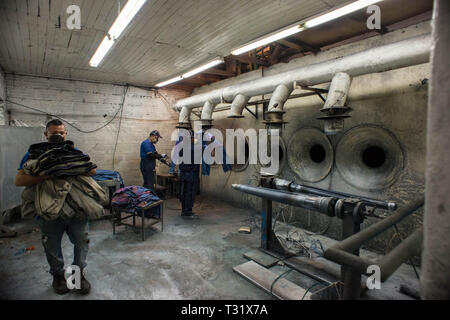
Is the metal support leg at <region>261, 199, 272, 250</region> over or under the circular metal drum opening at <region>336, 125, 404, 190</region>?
under

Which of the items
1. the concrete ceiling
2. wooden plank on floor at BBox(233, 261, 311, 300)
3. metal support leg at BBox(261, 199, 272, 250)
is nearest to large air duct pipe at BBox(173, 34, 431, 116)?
the concrete ceiling

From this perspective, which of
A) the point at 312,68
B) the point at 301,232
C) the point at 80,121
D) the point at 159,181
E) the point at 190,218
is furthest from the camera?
the point at 159,181

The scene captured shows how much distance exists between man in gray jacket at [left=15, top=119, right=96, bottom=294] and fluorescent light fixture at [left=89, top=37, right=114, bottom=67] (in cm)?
220

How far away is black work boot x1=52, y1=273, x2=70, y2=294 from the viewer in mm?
2928

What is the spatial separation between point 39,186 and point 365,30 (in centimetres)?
535

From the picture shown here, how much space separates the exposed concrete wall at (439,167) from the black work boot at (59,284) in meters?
3.53

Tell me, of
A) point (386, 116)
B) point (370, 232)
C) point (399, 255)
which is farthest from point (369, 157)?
point (399, 255)

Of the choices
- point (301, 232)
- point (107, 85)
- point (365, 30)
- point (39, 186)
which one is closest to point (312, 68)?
point (365, 30)

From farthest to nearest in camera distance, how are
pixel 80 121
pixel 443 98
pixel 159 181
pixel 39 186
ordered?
pixel 159 181, pixel 80 121, pixel 39 186, pixel 443 98

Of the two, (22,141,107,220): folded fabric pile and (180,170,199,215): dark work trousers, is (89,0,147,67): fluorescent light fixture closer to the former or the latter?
(22,141,107,220): folded fabric pile

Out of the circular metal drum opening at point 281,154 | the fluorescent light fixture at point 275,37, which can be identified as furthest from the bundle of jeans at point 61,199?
the circular metal drum opening at point 281,154

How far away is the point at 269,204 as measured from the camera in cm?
407

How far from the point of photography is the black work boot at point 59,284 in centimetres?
293
